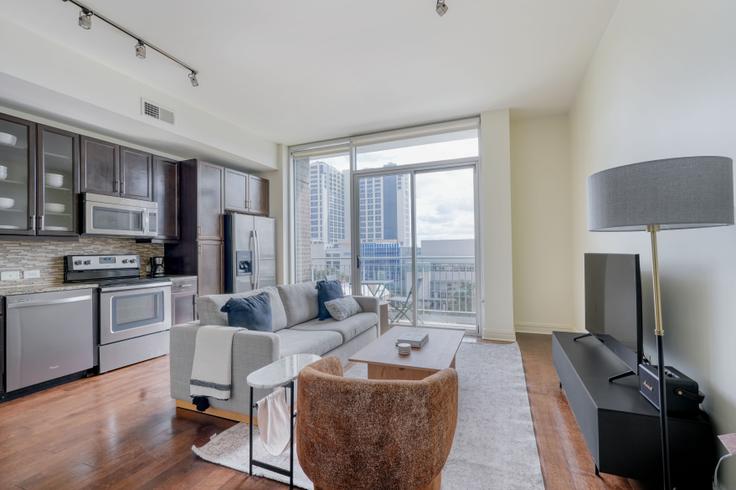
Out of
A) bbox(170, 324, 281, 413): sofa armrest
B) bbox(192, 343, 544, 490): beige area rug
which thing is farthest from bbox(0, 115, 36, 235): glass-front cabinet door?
bbox(192, 343, 544, 490): beige area rug

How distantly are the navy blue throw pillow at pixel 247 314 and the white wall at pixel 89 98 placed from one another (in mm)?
2300

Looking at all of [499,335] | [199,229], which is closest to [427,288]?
[499,335]

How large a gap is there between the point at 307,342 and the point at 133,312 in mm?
2188

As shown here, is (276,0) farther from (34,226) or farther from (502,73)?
(34,226)

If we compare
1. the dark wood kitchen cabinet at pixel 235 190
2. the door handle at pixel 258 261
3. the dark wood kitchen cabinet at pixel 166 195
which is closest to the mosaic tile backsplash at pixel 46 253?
the dark wood kitchen cabinet at pixel 166 195

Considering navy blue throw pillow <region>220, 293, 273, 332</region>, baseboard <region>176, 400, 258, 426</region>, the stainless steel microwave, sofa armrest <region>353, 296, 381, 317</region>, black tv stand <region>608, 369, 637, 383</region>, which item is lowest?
baseboard <region>176, 400, 258, 426</region>

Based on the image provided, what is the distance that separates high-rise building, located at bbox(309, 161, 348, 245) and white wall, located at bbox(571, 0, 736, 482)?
11.8 feet

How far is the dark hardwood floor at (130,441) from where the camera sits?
1733 mm

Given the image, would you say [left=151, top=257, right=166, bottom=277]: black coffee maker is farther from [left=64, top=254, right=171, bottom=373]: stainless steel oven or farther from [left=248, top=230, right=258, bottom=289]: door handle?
[left=248, top=230, right=258, bottom=289]: door handle

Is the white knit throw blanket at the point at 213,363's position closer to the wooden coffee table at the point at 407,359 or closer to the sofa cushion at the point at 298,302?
the wooden coffee table at the point at 407,359

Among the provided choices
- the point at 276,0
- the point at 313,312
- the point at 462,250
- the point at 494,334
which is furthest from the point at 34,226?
the point at 494,334

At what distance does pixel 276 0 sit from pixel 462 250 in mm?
3505

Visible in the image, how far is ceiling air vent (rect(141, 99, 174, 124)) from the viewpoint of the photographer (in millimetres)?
3492

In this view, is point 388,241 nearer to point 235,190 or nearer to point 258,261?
point 258,261
